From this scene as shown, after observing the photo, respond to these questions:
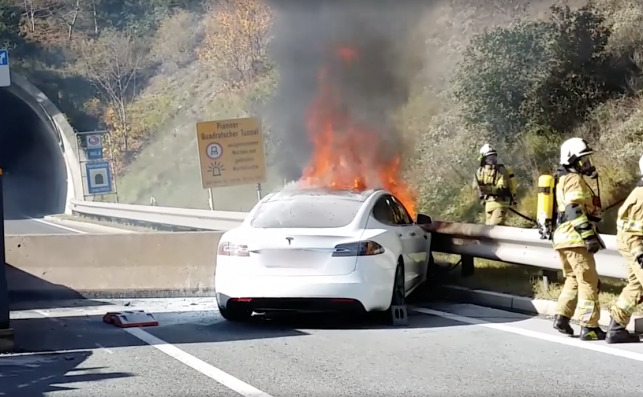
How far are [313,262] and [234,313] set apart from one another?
3.50 ft

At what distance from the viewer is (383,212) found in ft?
30.6

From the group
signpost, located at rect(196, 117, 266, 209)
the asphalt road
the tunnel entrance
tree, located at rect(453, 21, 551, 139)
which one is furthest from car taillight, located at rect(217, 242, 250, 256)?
the tunnel entrance

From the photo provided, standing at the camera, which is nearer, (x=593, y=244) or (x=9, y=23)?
(x=593, y=244)

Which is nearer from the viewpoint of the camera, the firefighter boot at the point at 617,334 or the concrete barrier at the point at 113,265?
the firefighter boot at the point at 617,334

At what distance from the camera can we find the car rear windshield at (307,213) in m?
8.73

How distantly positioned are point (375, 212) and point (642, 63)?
1088 centimetres

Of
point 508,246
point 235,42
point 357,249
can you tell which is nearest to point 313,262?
point 357,249

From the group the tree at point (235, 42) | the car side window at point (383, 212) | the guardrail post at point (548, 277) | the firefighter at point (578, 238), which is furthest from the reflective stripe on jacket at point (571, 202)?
the tree at point (235, 42)

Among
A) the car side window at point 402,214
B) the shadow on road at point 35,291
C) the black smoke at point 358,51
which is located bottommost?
the shadow on road at point 35,291

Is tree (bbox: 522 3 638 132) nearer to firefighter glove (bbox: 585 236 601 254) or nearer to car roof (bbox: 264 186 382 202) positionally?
car roof (bbox: 264 186 382 202)

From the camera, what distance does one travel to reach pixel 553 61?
18516mm

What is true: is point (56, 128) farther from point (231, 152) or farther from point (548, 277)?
point (548, 277)

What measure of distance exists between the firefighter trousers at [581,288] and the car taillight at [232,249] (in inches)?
111

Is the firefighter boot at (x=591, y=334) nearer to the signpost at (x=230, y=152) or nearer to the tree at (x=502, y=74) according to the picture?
the tree at (x=502, y=74)
